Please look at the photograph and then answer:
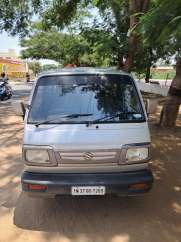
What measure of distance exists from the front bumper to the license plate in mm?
36

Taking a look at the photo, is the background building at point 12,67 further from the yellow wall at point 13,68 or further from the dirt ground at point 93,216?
the dirt ground at point 93,216

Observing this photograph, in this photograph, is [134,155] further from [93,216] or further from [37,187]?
[37,187]

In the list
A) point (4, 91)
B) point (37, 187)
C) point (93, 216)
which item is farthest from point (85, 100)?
point (4, 91)

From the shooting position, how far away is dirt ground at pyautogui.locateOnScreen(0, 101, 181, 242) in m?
3.78

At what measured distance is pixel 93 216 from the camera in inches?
169

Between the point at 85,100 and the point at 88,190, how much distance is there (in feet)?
4.42

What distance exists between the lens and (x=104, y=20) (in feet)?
54.3

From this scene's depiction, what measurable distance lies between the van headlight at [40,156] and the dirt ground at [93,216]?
0.79 meters

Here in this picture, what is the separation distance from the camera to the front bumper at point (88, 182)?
3.90 meters

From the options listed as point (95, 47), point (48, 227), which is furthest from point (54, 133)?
point (95, 47)

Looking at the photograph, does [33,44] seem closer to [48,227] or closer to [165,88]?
[165,88]

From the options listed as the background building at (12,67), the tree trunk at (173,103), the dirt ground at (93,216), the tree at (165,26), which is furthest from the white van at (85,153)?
the background building at (12,67)

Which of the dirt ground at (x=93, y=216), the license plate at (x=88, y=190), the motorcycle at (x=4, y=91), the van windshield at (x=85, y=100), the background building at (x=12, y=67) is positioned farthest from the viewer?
the background building at (x=12, y=67)

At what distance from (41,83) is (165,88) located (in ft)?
55.7
